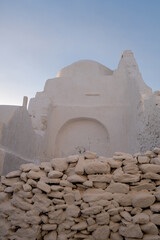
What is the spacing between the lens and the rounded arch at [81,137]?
6.60 m

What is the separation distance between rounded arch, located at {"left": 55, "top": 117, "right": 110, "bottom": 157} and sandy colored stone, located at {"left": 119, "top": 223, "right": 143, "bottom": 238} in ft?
15.5

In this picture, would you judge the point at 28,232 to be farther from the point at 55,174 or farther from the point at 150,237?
the point at 150,237

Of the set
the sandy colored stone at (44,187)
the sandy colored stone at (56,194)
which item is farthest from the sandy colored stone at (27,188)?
the sandy colored stone at (56,194)

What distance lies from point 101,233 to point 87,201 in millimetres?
305

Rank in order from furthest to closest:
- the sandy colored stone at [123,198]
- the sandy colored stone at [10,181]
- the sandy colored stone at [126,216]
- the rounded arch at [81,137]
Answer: the rounded arch at [81,137], the sandy colored stone at [10,181], the sandy colored stone at [123,198], the sandy colored stone at [126,216]

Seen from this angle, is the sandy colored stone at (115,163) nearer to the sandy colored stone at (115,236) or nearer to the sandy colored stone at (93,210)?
the sandy colored stone at (93,210)

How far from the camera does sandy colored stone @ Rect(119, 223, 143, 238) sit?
1.70 metres

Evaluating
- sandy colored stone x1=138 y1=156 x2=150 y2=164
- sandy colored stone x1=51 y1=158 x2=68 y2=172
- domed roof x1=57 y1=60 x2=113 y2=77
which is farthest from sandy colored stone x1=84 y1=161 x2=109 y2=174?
domed roof x1=57 y1=60 x2=113 y2=77

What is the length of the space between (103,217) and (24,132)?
9.34ft

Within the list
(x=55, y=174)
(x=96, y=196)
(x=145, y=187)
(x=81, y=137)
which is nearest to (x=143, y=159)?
(x=145, y=187)

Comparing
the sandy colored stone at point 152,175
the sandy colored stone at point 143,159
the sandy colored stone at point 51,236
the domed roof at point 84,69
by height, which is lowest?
the sandy colored stone at point 51,236

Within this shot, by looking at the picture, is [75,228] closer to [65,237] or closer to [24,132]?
[65,237]

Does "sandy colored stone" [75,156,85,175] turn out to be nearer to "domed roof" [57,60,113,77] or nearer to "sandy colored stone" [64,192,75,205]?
"sandy colored stone" [64,192,75,205]

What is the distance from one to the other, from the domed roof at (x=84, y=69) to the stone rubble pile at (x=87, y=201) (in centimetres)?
651
